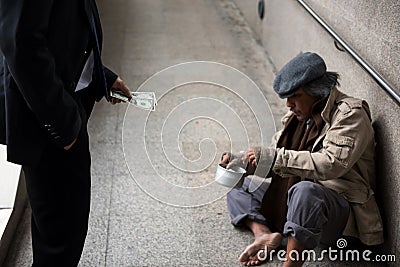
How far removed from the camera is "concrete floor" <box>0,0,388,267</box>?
222cm

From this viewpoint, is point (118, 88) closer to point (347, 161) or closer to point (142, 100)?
point (142, 100)

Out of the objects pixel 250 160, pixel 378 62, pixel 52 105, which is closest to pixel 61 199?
pixel 52 105

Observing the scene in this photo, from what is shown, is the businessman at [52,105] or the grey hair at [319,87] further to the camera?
the grey hair at [319,87]

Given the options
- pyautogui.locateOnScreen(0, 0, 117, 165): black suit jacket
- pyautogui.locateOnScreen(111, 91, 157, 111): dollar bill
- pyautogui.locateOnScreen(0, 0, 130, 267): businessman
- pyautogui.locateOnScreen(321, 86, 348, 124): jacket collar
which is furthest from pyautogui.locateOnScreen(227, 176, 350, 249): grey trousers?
pyautogui.locateOnScreen(0, 0, 117, 165): black suit jacket

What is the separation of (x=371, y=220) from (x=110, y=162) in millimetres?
1243

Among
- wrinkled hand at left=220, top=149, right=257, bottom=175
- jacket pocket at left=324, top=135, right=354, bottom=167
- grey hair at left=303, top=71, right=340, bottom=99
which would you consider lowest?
wrinkled hand at left=220, top=149, right=257, bottom=175

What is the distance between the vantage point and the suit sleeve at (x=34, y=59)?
1.32 meters

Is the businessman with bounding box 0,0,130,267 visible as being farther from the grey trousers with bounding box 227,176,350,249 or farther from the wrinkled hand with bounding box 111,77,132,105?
the grey trousers with bounding box 227,176,350,249

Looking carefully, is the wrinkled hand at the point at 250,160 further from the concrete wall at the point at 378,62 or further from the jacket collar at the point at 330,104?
the concrete wall at the point at 378,62

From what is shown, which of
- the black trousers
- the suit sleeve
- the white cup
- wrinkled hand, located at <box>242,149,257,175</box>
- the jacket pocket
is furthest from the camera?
the white cup

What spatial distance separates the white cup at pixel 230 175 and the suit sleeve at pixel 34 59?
0.82 metres

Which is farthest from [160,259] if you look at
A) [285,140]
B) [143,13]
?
[143,13]

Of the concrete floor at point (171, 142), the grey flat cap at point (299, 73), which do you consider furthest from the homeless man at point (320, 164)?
the concrete floor at point (171, 142)

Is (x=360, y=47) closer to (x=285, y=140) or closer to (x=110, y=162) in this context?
(x=285, y=140)
